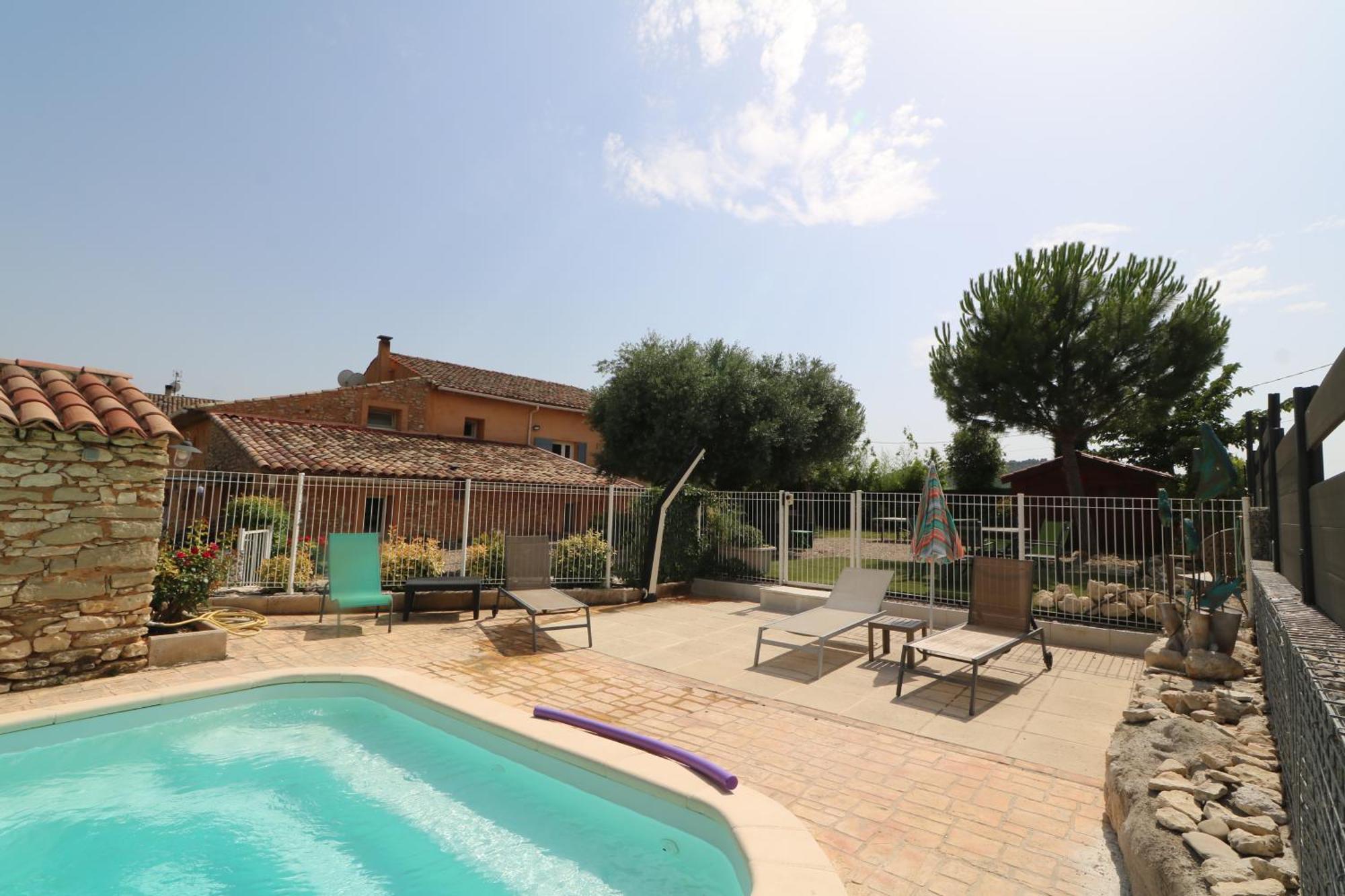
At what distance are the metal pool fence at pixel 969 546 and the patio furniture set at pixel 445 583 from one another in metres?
4.02

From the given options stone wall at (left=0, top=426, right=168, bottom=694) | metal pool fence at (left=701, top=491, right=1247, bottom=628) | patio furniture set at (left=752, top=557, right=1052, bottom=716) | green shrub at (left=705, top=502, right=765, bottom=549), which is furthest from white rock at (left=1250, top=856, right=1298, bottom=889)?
green shrub at (left=705, top=502, right=765, bottom=549)

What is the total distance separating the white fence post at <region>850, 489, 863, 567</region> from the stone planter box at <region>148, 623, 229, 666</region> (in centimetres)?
870

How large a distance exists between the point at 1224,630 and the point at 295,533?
35.3 ft

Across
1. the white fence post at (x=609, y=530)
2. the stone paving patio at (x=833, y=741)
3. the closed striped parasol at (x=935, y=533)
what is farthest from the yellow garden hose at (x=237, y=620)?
the closed striped parasol at (x=935, y=533)

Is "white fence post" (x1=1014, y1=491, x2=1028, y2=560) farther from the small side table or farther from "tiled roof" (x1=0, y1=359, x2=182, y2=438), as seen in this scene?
"tiled roof" (x1=0, y1=359, x2=182, y2=438)

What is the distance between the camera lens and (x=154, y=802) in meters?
4.33

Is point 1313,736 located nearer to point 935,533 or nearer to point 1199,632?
point 1199,632

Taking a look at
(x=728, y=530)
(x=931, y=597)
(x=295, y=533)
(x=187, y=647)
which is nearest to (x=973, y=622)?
(x=931, y=597)

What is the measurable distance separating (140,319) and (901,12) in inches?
562

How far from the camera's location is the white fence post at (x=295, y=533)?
354 inches

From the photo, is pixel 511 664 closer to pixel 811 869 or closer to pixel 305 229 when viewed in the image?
pixel 811 869

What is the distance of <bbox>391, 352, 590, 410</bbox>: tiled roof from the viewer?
2600cm

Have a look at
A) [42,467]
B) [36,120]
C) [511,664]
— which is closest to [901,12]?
[511,664]

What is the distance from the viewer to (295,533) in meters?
9.02
